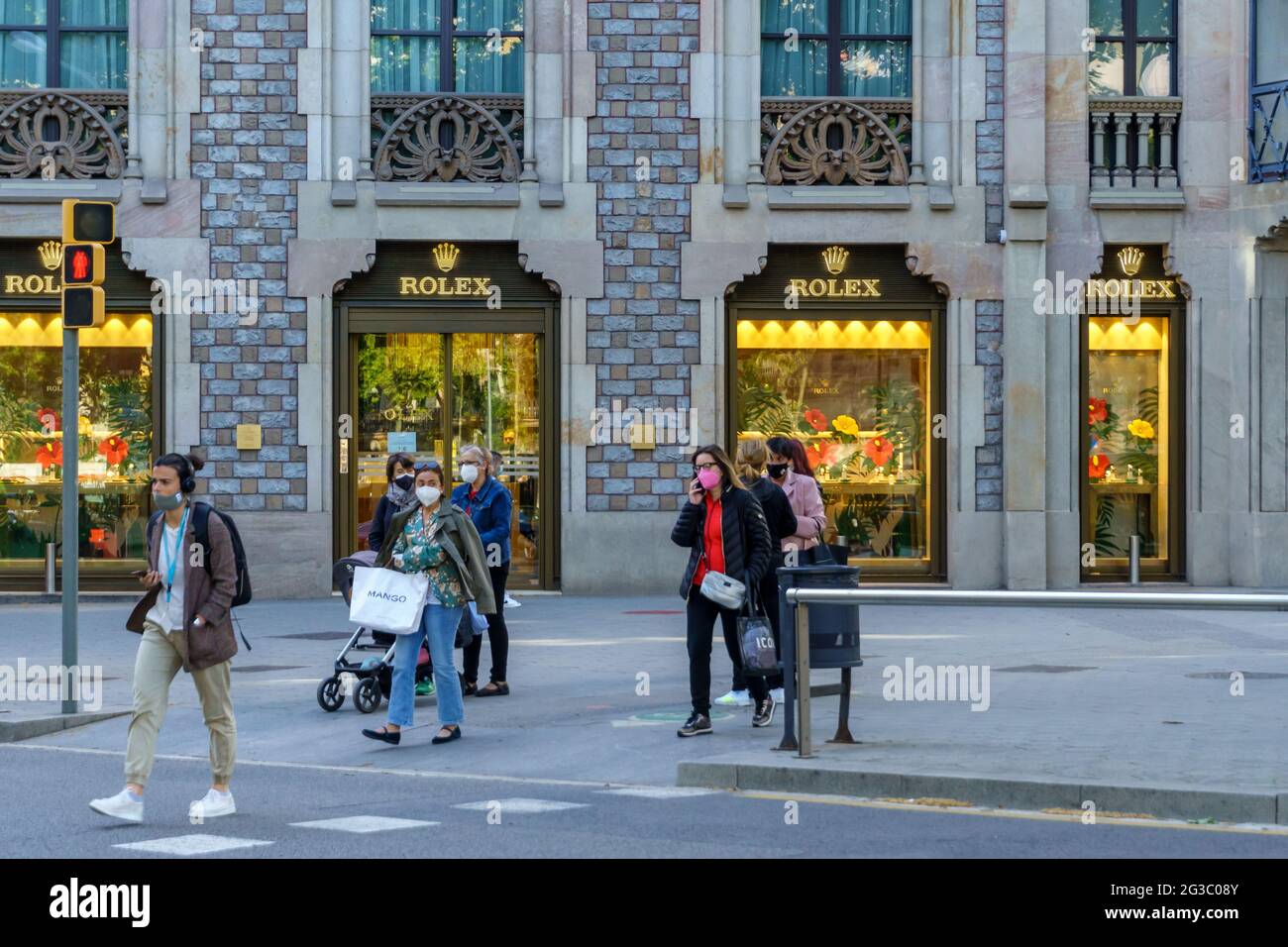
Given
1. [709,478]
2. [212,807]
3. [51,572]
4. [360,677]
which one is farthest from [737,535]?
[51,572]

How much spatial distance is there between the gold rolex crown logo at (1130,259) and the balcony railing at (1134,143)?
2.42 feet

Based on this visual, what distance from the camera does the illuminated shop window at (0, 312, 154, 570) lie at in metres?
23.0

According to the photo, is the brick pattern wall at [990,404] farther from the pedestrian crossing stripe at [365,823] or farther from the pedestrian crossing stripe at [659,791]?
Result: the pedestrian crossing stripe at [365,823]

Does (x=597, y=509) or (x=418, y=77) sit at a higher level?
(x=418, y=77)

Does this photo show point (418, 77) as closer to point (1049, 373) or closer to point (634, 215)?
point (634, 215)

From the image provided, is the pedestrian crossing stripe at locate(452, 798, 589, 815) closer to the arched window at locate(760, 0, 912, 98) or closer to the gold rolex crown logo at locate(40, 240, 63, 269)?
the gold rolex crown logo at locate(40, 240, 63, 269)

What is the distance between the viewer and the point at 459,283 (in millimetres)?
23094

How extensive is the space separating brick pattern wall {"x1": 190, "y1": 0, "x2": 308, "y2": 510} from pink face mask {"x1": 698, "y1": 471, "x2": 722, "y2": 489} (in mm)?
11390

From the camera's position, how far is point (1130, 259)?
926 inches

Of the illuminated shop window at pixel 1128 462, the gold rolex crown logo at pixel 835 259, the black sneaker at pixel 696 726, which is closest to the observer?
the black sneaker at pixel 696 726

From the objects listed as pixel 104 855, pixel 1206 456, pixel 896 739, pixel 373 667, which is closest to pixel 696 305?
pixel 1206 456

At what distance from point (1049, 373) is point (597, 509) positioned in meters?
5.59

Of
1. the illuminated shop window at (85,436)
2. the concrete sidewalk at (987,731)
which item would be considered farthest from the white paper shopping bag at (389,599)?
the illuminated shop window at (85,436)

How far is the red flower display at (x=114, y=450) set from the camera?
2306cm
